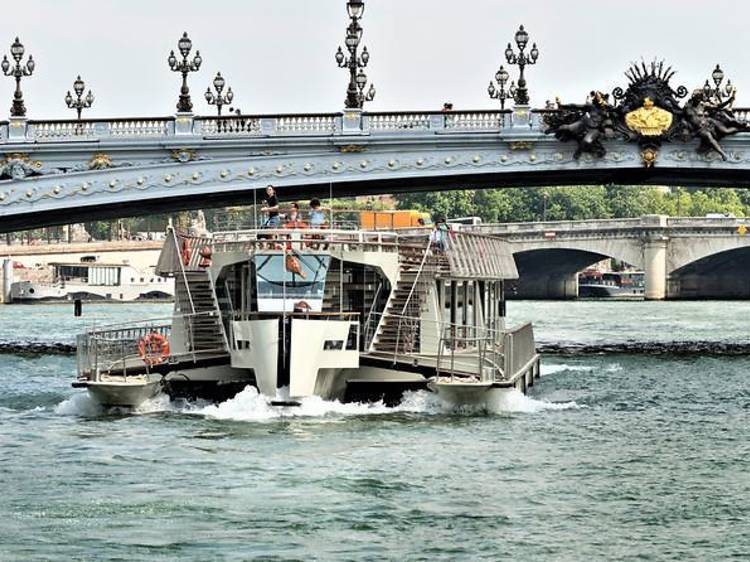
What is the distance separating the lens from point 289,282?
40.3m

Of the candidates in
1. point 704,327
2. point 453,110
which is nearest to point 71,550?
point 453,110

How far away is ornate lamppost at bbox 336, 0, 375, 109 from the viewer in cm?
6031

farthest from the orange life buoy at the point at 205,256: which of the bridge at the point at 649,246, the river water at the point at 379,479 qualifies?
the bridge at the point at 649,246

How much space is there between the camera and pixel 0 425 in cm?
4066

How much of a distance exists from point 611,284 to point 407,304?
5877 inches

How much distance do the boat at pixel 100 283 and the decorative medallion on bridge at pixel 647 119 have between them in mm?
96133

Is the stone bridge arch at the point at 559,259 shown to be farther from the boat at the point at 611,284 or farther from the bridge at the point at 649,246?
the boat at the point at 611,284

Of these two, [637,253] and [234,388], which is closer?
[234,388]

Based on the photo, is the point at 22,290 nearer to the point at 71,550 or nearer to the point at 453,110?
the point at 453,110

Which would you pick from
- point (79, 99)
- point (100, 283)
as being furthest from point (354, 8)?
point (100, 283)

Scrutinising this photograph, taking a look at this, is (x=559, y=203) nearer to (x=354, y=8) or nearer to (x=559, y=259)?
(x=559, y=259)

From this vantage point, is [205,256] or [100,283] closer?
[205,256]

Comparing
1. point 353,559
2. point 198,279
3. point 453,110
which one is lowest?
point 353,559

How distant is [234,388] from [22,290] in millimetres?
113333
